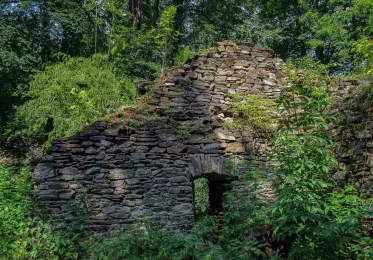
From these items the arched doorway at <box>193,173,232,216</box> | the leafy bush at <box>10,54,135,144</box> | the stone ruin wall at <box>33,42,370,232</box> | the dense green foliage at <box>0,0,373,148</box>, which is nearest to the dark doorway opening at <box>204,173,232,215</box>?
the arched doorway at <box>193,173,232,216</box>

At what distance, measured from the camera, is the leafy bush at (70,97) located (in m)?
8.62

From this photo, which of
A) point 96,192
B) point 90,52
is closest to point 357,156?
point 96,192

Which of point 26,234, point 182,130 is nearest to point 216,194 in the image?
point 182,130

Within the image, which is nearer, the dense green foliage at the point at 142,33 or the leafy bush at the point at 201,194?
the leafy bush at the point at 201,194

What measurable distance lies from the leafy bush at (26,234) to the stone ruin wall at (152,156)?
9.2 inches

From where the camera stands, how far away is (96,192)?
17.8 feet

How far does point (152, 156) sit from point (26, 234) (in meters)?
2.21

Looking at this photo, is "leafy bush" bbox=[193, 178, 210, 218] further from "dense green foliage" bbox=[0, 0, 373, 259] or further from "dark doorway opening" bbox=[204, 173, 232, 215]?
"dark doorway opening" bbox=[204, 173, 232, 215]

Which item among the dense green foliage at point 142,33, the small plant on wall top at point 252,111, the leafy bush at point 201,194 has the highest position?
the dense green foliage at point 142,33

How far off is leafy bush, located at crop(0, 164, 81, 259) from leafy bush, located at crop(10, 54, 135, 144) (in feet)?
10.9

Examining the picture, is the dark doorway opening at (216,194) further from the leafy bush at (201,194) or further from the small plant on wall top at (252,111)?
the leafy bush at (201,194)

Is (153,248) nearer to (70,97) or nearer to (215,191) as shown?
(215,191)

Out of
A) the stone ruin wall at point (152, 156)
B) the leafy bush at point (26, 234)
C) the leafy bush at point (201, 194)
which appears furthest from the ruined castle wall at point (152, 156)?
the leafy bush at point (201, 194)

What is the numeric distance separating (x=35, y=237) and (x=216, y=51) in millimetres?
4716
